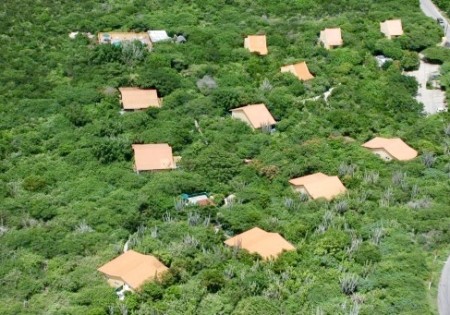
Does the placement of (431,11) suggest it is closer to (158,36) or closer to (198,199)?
(158,36)

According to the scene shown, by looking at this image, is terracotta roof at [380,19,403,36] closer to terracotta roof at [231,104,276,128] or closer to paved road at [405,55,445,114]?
paved road at [405,55,445,114]

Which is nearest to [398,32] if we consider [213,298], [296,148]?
[296,148]

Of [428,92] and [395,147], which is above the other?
[395,147]

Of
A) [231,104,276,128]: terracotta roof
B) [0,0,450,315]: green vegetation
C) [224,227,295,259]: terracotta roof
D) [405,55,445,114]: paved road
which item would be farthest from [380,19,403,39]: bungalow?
Answer: [224,227,295,259]: terracotta roof

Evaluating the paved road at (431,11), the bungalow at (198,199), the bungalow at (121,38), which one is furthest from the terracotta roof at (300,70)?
the bungalow at (198,199)

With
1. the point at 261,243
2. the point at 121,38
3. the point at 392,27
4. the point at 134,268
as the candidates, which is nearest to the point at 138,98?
the point at 121,38

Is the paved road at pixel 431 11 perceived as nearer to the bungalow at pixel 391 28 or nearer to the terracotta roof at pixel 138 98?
the bungalow at pixel 391 28
